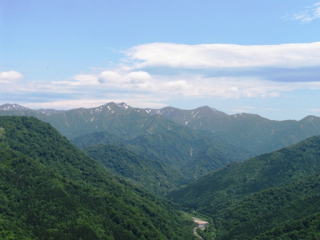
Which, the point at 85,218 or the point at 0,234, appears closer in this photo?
the point at 0,234

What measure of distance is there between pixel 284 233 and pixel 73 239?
11534 centimetres

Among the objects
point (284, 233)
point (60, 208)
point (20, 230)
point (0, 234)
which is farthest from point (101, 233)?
point (284, 233)

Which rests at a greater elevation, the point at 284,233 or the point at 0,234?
the point at 0,234

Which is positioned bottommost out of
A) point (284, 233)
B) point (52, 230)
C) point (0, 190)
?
point (284, 233)

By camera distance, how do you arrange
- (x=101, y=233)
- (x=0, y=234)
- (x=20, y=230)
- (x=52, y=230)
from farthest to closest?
1. (x=101, y=233)
2. (x=52, y=230)
3. (x=20, y=230)
4. (x=0, y=234)

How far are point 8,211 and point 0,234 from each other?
30.6 m

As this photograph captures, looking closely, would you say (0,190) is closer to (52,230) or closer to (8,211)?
(8,211)

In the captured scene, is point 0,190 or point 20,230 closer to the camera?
point 20,230

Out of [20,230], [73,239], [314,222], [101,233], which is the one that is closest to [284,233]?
[314,222]

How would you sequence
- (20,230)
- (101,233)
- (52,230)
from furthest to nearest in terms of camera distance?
1. (101,233)
2. (52,230)
3. (20,230)

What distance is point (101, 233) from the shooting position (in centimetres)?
19400

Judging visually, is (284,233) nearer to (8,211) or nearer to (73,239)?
(73,239)

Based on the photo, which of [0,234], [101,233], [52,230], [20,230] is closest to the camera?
[0,234]

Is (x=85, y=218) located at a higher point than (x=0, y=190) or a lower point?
lower
